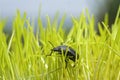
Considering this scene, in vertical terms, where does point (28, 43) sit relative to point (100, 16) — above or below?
above

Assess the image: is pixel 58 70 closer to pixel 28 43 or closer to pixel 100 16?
pixel 28 43

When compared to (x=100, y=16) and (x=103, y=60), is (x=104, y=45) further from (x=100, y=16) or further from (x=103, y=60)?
(x=100, y=16)

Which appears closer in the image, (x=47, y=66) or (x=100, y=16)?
(x=47, y=66)

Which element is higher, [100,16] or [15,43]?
[15,43]

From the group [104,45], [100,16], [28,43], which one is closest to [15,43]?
[28,43]

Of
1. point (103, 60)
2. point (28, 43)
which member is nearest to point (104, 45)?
point (103, 60)

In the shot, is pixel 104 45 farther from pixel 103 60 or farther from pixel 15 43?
pixel 15 43

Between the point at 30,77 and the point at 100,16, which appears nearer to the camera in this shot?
the point at 30,77
